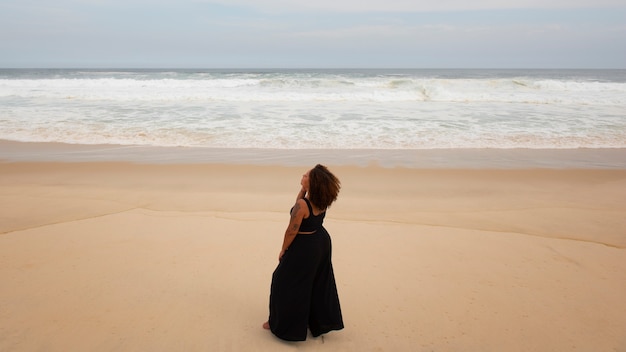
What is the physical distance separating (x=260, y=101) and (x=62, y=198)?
17.3 meters

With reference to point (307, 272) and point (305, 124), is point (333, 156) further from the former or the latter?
point (307, 272)

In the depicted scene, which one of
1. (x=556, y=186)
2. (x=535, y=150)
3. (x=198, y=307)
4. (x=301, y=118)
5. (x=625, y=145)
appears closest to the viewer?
(x=198, y=307)

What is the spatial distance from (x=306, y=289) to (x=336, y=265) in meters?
1.41

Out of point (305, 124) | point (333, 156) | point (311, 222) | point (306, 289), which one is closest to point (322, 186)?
point (311, 222)

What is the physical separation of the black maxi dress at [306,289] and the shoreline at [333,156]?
624 centimetres

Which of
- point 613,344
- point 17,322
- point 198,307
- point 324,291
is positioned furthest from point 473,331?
point 17,322

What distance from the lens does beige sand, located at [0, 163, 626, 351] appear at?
132 inches

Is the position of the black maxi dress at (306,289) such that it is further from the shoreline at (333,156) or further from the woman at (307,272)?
the shoreline at (333,156)

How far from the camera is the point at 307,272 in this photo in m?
3.13

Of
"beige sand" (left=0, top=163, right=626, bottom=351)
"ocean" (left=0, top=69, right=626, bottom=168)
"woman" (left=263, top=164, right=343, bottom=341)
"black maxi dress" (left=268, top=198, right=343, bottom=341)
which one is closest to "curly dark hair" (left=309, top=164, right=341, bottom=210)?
"woman" (left=263, top=164, right=343, bottom=341)

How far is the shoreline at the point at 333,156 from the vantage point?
9586mm

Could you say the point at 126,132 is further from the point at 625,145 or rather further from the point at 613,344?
the point at 625,145

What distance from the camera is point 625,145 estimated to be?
39.8 ft

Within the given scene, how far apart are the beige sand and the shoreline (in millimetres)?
1798
